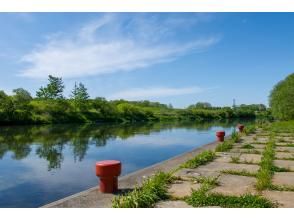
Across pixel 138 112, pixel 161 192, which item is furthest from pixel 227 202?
pixel 138 112

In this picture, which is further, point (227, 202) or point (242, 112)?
point (242, 112)

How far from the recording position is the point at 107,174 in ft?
22.3

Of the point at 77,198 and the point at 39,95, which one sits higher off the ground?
the point at 39,95

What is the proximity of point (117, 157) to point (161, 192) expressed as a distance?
10441 mm

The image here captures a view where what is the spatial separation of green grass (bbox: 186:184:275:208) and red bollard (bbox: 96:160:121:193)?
1531mm

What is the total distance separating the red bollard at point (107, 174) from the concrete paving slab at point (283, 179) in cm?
341

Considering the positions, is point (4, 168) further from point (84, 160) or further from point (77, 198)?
point (77, 198)

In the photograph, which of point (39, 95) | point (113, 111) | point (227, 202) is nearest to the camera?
point (227, 202)

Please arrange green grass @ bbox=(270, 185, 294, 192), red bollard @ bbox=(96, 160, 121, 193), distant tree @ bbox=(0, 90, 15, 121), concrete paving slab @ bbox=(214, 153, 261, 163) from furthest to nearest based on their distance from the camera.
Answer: distant tree @ bbox=(0, 90, 15, 121), concrete paving slab @ bbox=(214, 153, 261, 163), green grass @ bbox=(270, 185, 294, 192), red bollard @ bbox=(96, 160, 121, 193)

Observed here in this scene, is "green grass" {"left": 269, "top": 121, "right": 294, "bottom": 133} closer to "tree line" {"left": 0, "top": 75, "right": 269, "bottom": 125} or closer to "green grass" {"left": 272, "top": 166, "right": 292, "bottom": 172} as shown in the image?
"green grass" {"left": 272, "top": 166, "right": 292, "bottom": 172}

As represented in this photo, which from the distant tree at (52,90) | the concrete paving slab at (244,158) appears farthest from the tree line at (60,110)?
the concrete paving slab at (244,158)

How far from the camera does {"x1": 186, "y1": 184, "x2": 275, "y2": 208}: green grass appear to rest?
A: 5730 mm

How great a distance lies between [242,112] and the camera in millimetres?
122750

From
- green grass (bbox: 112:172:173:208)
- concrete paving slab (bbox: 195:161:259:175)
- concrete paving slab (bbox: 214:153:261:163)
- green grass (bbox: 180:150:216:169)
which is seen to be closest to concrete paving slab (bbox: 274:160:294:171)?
concrete paving slab (bbox: 214:153:261:163)
